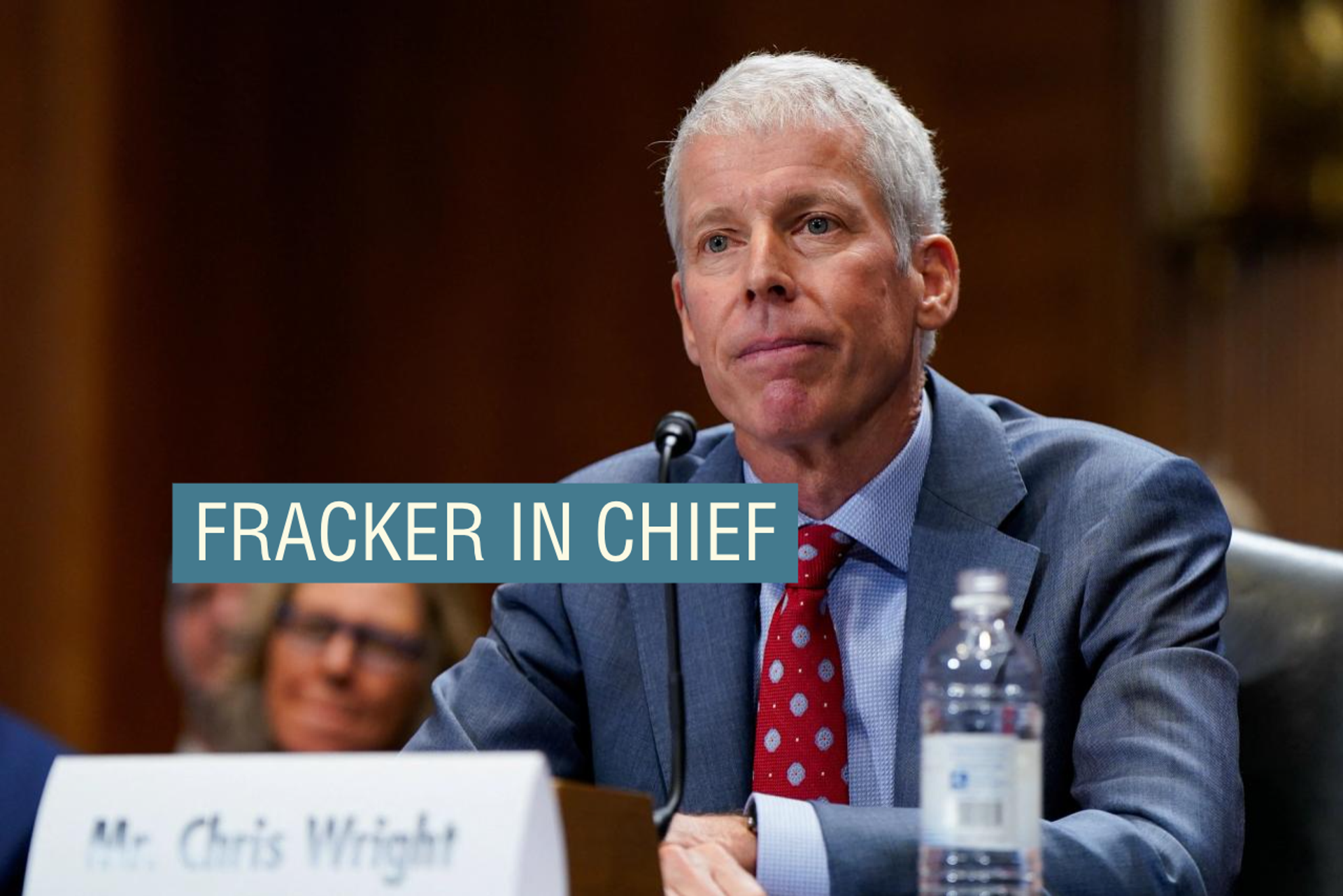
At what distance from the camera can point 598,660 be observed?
231cm

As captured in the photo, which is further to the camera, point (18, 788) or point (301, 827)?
point (18, 788)

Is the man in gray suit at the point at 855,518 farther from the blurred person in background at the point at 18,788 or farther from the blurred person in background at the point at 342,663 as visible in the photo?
the blurred person in background at the point at 342,663

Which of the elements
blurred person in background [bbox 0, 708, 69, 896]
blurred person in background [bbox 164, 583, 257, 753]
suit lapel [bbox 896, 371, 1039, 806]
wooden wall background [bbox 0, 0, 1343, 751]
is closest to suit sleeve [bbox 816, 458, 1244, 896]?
suit lapel [bbox 896, 371, 1039, 806]

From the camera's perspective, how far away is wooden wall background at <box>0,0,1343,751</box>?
15.5 ft

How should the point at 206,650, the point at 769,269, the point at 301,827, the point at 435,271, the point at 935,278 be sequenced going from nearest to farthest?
the point at 301,827, the point at 769,269, the point at 935,278, the point at 206,650, the point at 435,271

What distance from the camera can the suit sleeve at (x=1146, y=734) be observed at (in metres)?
1.63

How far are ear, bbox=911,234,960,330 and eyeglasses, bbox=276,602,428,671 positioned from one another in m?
1.75

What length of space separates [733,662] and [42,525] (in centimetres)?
321

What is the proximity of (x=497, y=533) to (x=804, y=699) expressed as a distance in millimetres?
588

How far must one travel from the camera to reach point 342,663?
3.74m

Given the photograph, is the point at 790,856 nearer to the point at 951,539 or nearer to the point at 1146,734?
the point at 1146,734

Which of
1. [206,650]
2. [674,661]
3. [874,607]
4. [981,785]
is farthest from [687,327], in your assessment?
[206,650]

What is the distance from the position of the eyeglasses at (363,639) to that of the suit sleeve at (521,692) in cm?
138

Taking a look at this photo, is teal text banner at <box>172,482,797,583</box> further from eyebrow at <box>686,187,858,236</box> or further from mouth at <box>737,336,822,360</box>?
eyebrow at <box>686,187,858,236</box>
